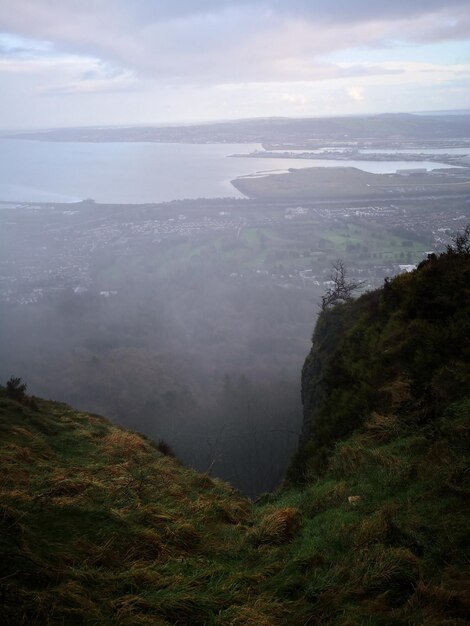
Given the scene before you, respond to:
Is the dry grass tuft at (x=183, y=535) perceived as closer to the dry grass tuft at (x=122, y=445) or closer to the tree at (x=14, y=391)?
the dry grass tuft at (x=122, y=445)

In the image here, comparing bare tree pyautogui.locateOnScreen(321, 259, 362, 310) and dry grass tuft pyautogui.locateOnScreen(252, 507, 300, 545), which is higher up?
bare tree pyautogui.locateOnScreen(321, 259, 362, 310)

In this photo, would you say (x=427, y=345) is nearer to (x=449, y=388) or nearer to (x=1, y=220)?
(x=449, y=388)

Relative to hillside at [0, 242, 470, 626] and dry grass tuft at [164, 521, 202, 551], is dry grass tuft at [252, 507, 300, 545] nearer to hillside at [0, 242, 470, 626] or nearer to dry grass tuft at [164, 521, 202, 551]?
hillside at [0, 242, 470, 626]

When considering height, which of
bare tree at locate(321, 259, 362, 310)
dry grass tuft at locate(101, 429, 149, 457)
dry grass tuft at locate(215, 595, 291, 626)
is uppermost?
bare tree at locate(321, 259, 362, 310)

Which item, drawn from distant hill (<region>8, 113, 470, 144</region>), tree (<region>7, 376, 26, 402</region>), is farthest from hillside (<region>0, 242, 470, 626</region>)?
distant hill (<region>8, 113, 470, 144</region>)

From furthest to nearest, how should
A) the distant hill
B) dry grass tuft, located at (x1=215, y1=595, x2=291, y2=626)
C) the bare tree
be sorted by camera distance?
the distant hill → the bare tree → dry grass tuft, located at (x1=215, y1=595, x2=291, y2=626)

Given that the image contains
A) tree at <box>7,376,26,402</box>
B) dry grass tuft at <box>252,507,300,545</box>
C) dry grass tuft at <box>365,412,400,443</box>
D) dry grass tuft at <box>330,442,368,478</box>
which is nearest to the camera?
dry grass tuft at <box>252,507,300,545</box>

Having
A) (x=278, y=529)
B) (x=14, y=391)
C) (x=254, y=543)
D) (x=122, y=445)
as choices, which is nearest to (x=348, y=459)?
(x=278, y=529)

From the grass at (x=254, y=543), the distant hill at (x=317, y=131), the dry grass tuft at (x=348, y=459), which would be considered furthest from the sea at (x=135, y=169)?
the grass at (x=254, y=543)

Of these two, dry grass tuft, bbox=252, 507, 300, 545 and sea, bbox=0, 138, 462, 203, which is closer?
dry grass tuft, bbox=252, 507, 300, 545
